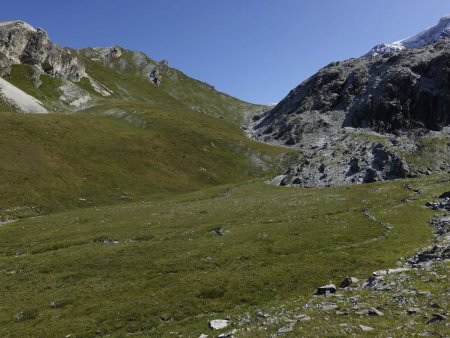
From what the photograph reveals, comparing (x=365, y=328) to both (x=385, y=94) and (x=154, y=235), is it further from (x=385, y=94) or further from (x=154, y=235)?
(x=385, y=94)

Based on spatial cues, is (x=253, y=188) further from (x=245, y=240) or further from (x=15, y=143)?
(x=15, y=143)

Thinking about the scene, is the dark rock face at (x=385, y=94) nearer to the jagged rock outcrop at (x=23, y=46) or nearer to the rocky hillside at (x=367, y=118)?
the rocky hillside at (x=367, y=118)

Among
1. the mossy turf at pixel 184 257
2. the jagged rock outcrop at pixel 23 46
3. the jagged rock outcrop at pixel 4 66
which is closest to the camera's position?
the mossy turf at pixel 184 257

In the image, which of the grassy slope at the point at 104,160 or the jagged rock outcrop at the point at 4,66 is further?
the jagged rock outcrop at the point at 4,66

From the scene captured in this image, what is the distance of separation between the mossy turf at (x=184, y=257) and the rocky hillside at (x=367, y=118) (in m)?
24.3

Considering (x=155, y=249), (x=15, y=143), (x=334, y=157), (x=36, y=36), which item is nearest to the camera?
(x=155, y=249)

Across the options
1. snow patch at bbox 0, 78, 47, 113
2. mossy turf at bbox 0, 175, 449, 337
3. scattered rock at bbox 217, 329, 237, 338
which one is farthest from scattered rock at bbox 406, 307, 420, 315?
snow patch at bbox 0, 78, 47, 113

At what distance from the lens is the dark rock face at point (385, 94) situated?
459 feet

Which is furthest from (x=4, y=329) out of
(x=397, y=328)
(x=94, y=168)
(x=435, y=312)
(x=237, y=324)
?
(x=94, y=168)

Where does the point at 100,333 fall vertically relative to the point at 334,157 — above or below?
below

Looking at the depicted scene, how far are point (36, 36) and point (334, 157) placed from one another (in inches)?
6363

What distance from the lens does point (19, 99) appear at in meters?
151

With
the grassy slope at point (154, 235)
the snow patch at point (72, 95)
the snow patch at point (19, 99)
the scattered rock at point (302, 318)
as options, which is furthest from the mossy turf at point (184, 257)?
the snow patch at point (72, 95)

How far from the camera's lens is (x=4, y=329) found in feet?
92.8
